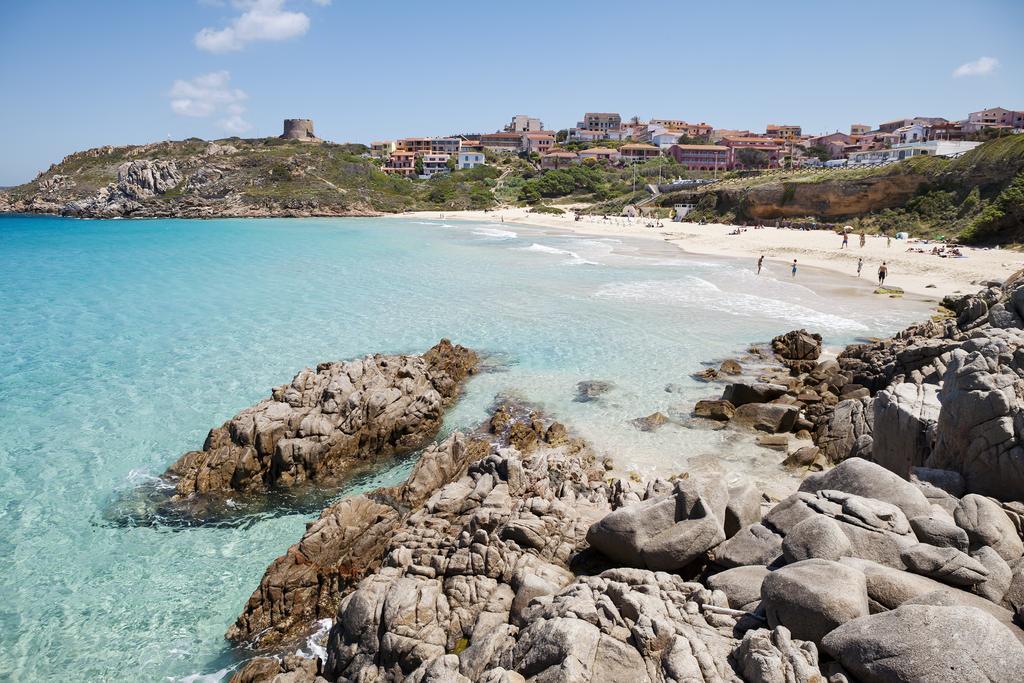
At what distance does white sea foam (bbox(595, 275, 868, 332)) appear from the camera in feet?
93.1

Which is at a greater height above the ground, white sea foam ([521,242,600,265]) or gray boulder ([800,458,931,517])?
gray boulder ([800,458,931,517])

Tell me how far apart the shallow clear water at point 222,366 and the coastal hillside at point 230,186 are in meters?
67.5

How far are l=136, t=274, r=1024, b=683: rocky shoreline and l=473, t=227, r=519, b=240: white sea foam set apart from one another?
201 feet

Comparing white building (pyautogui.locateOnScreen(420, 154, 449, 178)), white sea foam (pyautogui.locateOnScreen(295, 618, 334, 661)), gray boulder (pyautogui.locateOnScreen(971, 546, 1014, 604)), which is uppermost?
white building (pyautogui.locateOnScreen(420, 154, 449, 178))

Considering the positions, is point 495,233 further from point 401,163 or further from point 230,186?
point 401,163

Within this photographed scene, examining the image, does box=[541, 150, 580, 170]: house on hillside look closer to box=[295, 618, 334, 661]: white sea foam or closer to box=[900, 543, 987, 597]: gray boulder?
box=[295, 618, 334, 661]: white sea foam

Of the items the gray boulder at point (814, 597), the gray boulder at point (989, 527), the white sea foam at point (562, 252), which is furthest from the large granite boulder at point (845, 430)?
the white sea foam at point (562, 252)

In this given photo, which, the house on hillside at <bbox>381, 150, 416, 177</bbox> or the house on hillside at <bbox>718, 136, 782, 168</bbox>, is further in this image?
the house on hillside at <bbox>381, 150, 416, 177</bbox>

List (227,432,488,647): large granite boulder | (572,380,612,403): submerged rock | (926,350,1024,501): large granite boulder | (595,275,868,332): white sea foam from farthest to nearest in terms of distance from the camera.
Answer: (595,275,868,332): white sea foam → (572,380,612,403): submerged rock → (227,432,488,647): large granite boulder → (926,350,1024,501): large granite boulder

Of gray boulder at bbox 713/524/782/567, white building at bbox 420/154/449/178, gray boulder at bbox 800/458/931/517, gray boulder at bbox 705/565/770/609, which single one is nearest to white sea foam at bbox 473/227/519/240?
gray boulder at bbox 800/458/931/517

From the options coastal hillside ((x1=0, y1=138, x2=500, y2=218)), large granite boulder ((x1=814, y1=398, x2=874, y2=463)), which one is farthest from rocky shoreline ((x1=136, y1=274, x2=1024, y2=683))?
coastal hillside ((x1=0, y1=138, x2=500, y2=218))

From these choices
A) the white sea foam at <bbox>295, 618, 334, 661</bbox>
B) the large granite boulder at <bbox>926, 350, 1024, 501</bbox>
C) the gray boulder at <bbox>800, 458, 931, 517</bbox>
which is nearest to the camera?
the gray boulder at <bbox>800, 458, 931, 517</bbox>

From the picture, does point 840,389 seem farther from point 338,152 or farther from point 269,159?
point 338,152

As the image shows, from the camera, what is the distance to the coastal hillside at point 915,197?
4719cm
